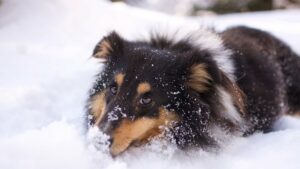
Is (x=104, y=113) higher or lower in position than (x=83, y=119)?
higher

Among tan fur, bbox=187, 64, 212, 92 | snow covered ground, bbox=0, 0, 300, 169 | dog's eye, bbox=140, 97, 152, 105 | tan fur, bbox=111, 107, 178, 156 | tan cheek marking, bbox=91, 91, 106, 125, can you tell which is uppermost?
tan fur, bbox=187, 64, 212, 92

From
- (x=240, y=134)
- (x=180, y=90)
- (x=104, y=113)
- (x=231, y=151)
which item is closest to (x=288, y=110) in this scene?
(x=240, y=134)

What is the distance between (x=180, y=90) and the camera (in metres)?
3.16

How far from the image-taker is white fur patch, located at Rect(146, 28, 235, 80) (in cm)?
361

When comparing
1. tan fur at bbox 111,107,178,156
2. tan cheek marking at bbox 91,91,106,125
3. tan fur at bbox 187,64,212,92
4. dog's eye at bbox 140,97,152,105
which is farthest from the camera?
tan cheek marking at bbox 91,91,106,125

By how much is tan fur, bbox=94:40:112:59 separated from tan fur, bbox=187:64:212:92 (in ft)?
2.14

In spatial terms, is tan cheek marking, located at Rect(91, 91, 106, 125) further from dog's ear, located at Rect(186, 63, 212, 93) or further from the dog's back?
the dog's back

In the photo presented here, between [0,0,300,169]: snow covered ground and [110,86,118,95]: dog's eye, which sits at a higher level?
[110,86,118,95]: dog's eye

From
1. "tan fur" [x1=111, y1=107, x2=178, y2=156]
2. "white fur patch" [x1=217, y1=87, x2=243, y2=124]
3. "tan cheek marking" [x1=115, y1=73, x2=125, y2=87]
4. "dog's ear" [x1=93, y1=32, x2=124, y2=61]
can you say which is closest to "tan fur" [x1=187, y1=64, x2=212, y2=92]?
"white fur patch" [x1=217, y1=87, x2=243, y2=124]

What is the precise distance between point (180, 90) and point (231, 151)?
56cm

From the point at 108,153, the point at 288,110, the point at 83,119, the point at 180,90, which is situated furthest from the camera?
the point at 288,110

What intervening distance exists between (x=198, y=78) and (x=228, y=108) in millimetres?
342

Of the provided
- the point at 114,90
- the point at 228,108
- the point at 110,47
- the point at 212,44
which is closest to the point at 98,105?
the point at 114,90

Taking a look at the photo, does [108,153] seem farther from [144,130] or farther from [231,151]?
[231,151]
